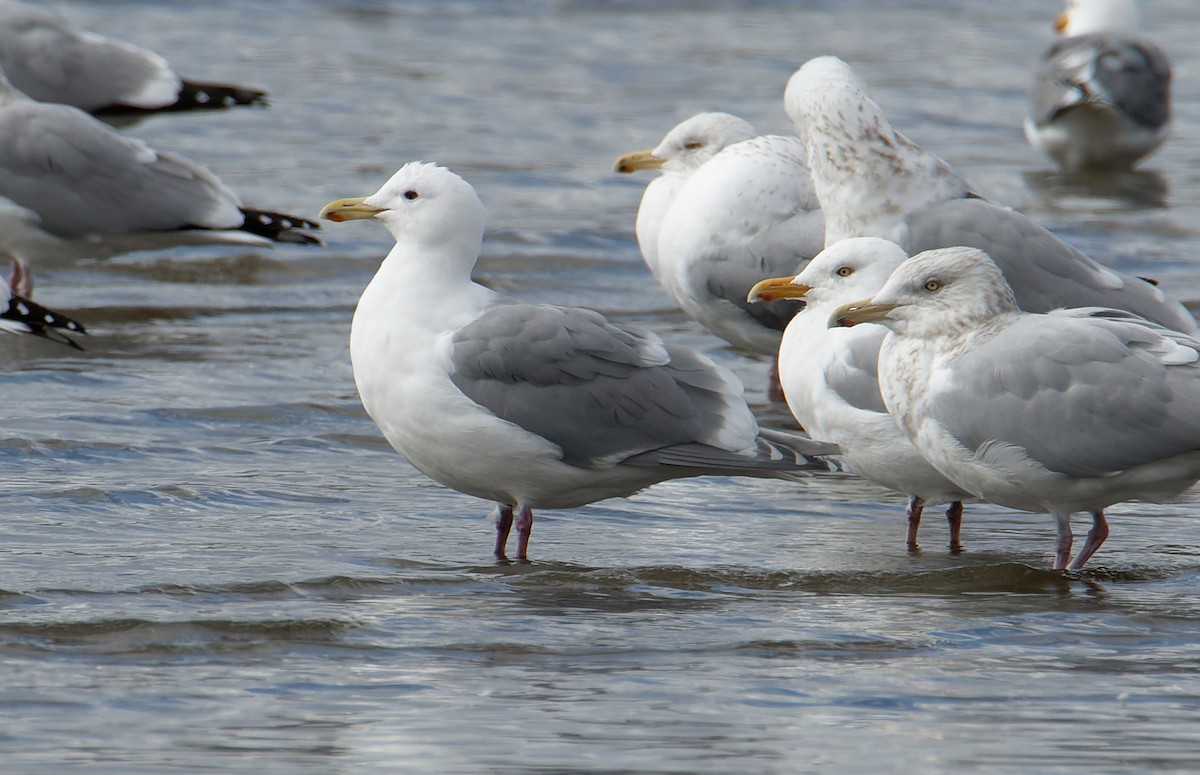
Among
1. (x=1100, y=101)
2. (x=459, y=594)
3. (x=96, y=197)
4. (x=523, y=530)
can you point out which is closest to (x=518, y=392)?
A: (x=523, y=530)

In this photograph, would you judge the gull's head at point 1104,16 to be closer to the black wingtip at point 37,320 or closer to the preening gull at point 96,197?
the preening gull at point 96,197

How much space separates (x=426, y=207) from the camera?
5.87 m

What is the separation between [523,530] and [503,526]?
145mm

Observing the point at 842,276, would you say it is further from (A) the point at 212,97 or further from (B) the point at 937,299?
(A) the point at 212,97

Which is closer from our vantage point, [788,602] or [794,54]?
[788,602]

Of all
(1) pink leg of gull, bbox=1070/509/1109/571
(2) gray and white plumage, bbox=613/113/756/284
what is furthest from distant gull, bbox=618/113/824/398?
(1) pink leg of gull, bbox=1070/509/1109/571

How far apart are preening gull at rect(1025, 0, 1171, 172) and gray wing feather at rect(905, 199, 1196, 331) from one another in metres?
6.86

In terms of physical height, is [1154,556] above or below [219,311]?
above

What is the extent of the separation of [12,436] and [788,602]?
3.08 metres

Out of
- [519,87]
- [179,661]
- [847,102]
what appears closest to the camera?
[179,661]

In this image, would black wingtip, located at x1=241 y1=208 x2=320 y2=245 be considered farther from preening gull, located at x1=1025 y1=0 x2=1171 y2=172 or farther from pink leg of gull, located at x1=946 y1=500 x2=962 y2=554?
preening gull, located at x1=1025 y1=0 x2=1171 y2=172

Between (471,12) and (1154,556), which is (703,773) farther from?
(471,12)

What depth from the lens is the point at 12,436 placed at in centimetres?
692

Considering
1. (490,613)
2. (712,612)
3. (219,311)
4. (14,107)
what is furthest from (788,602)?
(14,107)
